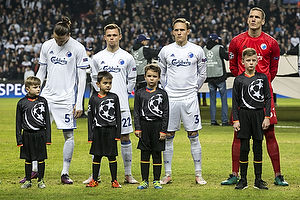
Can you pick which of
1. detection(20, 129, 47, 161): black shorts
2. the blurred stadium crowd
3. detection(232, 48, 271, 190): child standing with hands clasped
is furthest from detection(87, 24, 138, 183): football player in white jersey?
the blurred stadium crowd

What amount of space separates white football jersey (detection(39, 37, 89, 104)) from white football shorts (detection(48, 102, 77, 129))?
0.07 m

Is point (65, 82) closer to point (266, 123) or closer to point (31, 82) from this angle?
point (31, 82)

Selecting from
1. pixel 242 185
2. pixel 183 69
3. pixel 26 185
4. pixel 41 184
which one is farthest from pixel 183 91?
pixel 26 185

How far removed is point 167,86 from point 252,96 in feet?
4.20

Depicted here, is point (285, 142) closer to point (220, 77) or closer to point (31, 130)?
point (220, 77)

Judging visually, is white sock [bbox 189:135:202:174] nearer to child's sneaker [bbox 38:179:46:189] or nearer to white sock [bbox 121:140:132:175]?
white sock [bbox 121:140:132:175]

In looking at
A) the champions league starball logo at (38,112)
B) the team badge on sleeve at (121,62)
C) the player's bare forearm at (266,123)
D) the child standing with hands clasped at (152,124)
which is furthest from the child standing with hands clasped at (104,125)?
the player's bare forearm at (266,123)

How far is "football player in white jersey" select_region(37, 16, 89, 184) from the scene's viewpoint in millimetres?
6922

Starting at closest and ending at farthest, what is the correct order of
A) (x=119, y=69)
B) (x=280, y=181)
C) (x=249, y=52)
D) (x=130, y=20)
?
1. (x=249, y=52)
2. (x=280, y=181)
3. (x=119, y=69)
4. (x=130, y=20)

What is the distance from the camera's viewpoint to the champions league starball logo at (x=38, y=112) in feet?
21.3

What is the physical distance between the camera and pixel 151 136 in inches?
256

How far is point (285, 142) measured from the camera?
10.7 m

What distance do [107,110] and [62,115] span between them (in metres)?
0.80

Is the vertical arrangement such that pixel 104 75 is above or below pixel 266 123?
above
